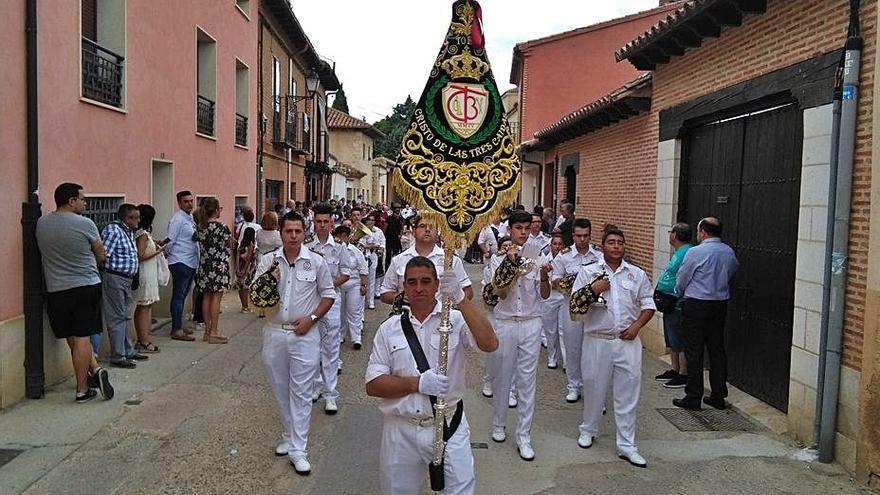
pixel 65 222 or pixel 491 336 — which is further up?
pixel 65 222

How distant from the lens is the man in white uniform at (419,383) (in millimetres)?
3758

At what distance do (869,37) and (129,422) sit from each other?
23.5 feet

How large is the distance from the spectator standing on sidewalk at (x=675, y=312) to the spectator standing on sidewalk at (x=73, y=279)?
6.09 m

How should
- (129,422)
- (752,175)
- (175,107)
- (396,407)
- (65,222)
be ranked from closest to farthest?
(396,407)
(129,422)
(65,222)
(752,175)
(175,107)

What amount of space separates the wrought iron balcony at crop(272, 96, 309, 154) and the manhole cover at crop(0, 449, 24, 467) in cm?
1534

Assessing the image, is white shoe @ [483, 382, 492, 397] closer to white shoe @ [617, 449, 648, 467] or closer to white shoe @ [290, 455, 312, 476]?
white shoe @ [617, 449, 648, 467]

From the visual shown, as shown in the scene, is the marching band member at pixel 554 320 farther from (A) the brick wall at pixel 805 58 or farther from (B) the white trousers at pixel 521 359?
(A) the brick wall at pixel 805 58

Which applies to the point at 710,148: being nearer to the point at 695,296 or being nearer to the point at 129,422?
the point at 695,296

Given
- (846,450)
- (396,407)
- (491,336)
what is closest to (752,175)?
(846,450)

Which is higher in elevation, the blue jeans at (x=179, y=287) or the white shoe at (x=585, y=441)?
the blue jeans at (x=179, y=287)

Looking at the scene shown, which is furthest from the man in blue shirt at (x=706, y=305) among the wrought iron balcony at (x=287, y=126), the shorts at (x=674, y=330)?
the wrought iron balcony at (x=287, y=126)

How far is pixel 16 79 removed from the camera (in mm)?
7000

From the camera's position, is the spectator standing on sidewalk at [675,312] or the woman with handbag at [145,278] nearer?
the spectator standing on sidewalk at [675,312]

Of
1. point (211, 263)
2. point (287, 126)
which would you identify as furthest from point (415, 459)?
point (287, 126)
